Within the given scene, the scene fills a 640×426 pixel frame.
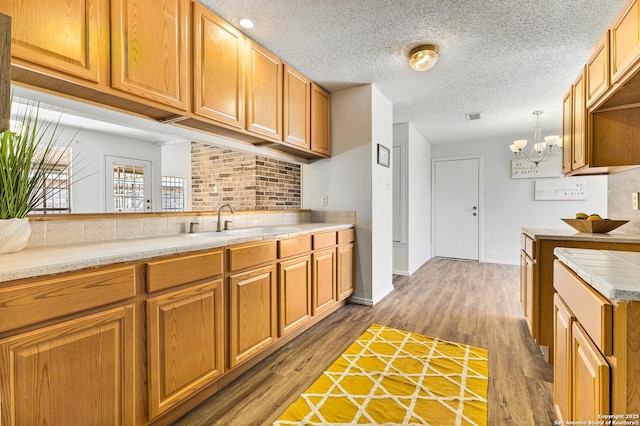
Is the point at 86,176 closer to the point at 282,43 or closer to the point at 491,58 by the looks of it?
the point at 282,43

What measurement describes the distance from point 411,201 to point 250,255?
11.3 feet

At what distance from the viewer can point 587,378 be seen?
2.93ft

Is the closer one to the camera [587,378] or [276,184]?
[587,378]

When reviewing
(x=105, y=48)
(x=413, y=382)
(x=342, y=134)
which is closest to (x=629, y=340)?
(x=413, y=382)

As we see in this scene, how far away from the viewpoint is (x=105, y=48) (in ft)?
4.72

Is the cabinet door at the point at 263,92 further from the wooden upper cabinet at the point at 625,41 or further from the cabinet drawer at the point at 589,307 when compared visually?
the wooden upper cabinet at the point at 625,41

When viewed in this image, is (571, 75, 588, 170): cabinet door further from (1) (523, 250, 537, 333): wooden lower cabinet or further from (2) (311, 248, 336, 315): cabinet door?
(2) (311, 248, 336, 315): cabinet door

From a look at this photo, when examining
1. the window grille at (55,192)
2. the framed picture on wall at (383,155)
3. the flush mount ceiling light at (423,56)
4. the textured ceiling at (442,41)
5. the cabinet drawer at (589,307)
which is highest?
the textured ceiling at (442,41)

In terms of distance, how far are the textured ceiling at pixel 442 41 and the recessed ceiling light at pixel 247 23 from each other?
0.04 m

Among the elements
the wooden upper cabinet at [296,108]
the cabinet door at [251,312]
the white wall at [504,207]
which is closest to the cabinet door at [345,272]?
the cabinet door at [251,312]

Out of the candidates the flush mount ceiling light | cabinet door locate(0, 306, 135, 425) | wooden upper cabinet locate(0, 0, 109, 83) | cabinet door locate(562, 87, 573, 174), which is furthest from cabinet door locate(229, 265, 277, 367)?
cabinet door locate(562, 87, 573, 174)

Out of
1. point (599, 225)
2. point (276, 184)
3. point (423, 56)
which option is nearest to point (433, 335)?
point (599, 225)

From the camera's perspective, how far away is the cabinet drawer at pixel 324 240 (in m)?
2.55

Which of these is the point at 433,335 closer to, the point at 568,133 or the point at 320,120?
the point at 568,133
